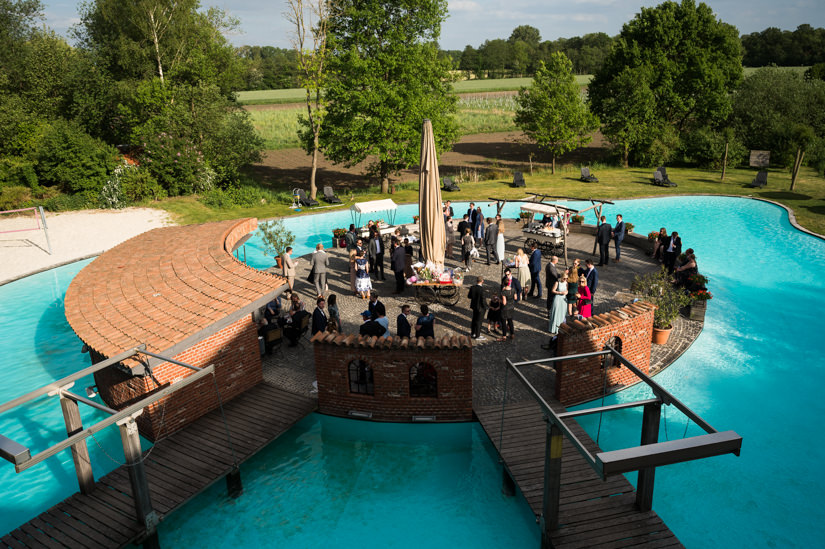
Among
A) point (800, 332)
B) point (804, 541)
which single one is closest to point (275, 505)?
point (804, 541)

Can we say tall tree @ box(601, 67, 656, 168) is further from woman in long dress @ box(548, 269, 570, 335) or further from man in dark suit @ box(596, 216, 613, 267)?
woman in long dress @ box(548, 269, 570, 335)

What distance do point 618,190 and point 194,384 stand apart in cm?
2991

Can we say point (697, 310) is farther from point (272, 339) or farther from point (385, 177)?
point (385, 177)

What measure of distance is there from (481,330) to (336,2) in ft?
79.4

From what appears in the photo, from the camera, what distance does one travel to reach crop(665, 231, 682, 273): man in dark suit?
17969 mm

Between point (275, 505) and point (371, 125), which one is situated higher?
point (371, 125)

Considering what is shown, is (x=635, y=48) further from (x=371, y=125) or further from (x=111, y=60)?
(x=111, y=60)

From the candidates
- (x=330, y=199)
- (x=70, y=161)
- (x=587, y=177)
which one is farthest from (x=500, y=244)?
(x=70, y=161)

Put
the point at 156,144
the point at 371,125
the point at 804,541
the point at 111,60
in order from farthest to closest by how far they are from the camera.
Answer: the point at 111,60 < the point at 156,144 < the point at 371,125 < the point at 804,541

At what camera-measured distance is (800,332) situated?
15.4 metres

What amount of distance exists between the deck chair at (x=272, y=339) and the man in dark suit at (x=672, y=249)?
13.0 meters

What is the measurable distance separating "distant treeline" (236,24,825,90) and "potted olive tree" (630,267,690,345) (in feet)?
152

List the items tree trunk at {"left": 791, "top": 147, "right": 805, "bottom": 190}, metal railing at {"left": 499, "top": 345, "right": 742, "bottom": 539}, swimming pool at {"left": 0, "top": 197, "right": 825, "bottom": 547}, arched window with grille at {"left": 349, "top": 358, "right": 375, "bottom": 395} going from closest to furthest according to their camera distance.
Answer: metal railing at {"left": 499, "top": 345, "right": 742, "bottom": 539}, swimming pool at {"left": 0, "top": 197, "right": 825, "bottom": 547}, arched window with grille at {"left": 349, "top": 358, "right": 375, "bottom": 395}, tree trunk at {"left": 791, "top": 147, "right": 805, "bottom": 190}

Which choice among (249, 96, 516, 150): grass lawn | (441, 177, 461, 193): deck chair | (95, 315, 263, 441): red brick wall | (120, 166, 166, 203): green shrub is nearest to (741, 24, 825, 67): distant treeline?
(249, 96, 516, 150): grass lawn
